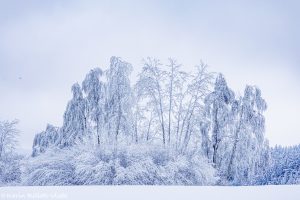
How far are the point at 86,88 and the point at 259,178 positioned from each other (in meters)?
9.28

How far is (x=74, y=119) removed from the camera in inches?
782

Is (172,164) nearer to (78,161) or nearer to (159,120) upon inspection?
(78,161)

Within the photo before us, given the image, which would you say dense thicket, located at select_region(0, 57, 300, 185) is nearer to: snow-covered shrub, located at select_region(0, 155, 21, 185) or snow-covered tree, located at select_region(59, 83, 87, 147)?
snow-covered tree, located at select_region(59, 83, 87, 147)

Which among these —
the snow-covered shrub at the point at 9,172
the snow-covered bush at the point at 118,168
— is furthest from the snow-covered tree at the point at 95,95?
the snow-covered shrub at the point at 9,172

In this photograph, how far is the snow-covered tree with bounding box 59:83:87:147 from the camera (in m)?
19.5

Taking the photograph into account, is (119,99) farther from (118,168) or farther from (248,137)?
(248,137)

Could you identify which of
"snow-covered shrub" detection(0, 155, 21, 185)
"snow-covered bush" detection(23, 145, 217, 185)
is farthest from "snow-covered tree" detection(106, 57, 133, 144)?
"snow-covered shrub" detection(0, 155, 21, 185)

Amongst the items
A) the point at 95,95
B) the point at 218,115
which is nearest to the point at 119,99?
the point at 95,95

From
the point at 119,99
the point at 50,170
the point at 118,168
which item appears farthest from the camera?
the point at 119,99

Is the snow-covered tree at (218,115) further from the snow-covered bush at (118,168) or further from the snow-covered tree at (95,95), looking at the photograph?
the snow-covered tree at (95,95)
